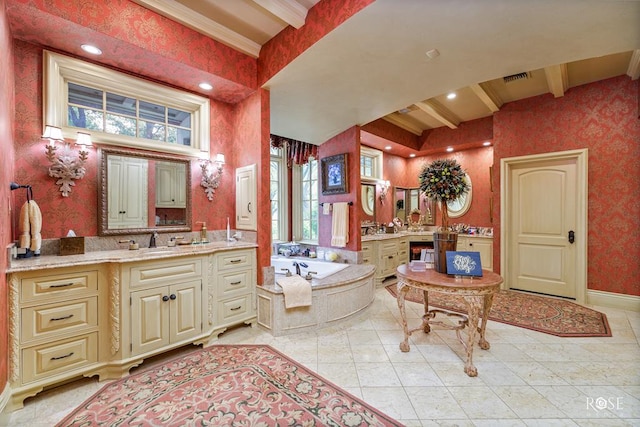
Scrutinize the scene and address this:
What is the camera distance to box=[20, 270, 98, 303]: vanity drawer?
1.75m

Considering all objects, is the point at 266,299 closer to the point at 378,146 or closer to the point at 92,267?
the point at 92,267

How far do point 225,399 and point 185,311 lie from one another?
3.05ft

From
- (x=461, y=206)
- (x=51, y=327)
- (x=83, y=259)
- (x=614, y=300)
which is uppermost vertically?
(x=461, y=206)

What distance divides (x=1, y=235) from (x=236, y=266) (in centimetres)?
167

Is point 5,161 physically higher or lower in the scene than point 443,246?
higher

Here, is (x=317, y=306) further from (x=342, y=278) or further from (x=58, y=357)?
(x=58, y=357)

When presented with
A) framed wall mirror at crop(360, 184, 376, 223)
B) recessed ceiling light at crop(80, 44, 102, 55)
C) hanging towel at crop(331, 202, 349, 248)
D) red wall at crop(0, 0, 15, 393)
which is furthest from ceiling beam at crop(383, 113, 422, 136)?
red wall at crop(0, 0, 15, 393)

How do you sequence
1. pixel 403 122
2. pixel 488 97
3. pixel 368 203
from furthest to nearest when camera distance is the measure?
pixel 368 203 → pixel 403 122 → pixel 488 97

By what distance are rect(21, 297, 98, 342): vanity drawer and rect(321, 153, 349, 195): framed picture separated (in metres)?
3.37

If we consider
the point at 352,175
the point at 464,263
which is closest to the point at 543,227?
the point at 464,263

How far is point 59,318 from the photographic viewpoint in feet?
6.05

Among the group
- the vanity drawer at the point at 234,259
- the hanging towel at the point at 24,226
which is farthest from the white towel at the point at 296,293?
the hanging towel at the point at 24,226

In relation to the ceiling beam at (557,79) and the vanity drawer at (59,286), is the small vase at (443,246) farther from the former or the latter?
the vanity drawer at (59,286)

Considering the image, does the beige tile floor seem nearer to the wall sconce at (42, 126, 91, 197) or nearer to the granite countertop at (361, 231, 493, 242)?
the wall sconce at (42, 126, 91, 197)
